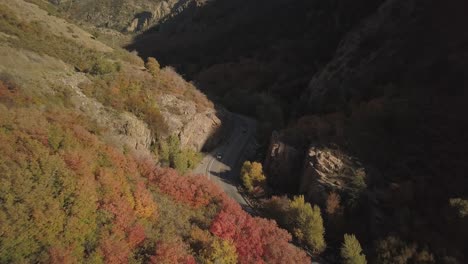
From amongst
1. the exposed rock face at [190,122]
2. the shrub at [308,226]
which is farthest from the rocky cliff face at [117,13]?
the shrub at [308,226]

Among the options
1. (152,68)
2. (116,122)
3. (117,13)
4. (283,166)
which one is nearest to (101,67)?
(152,68)

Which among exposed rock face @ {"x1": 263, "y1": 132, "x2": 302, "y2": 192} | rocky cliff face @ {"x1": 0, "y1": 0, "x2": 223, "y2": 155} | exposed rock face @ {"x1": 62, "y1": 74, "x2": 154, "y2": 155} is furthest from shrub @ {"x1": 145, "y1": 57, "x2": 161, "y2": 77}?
exposed rock face @ {"x1": 263, "y1": 132, "x2": 302, "y2": 192}

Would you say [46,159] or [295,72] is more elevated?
[295,72]

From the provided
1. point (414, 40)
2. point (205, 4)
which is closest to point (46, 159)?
point (414, 40)

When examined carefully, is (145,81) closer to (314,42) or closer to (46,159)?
(46,159)

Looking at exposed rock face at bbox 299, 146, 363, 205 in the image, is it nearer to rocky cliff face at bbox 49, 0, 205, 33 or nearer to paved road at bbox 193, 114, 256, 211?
paved road at bbox 193, 114, 256, 211

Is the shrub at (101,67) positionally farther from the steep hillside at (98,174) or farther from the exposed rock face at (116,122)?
the exposed rock face at (116,122)

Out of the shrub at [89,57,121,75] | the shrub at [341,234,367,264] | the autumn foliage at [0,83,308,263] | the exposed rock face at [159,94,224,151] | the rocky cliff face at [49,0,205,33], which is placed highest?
the rocky cliff face at [49,0,205,33]
